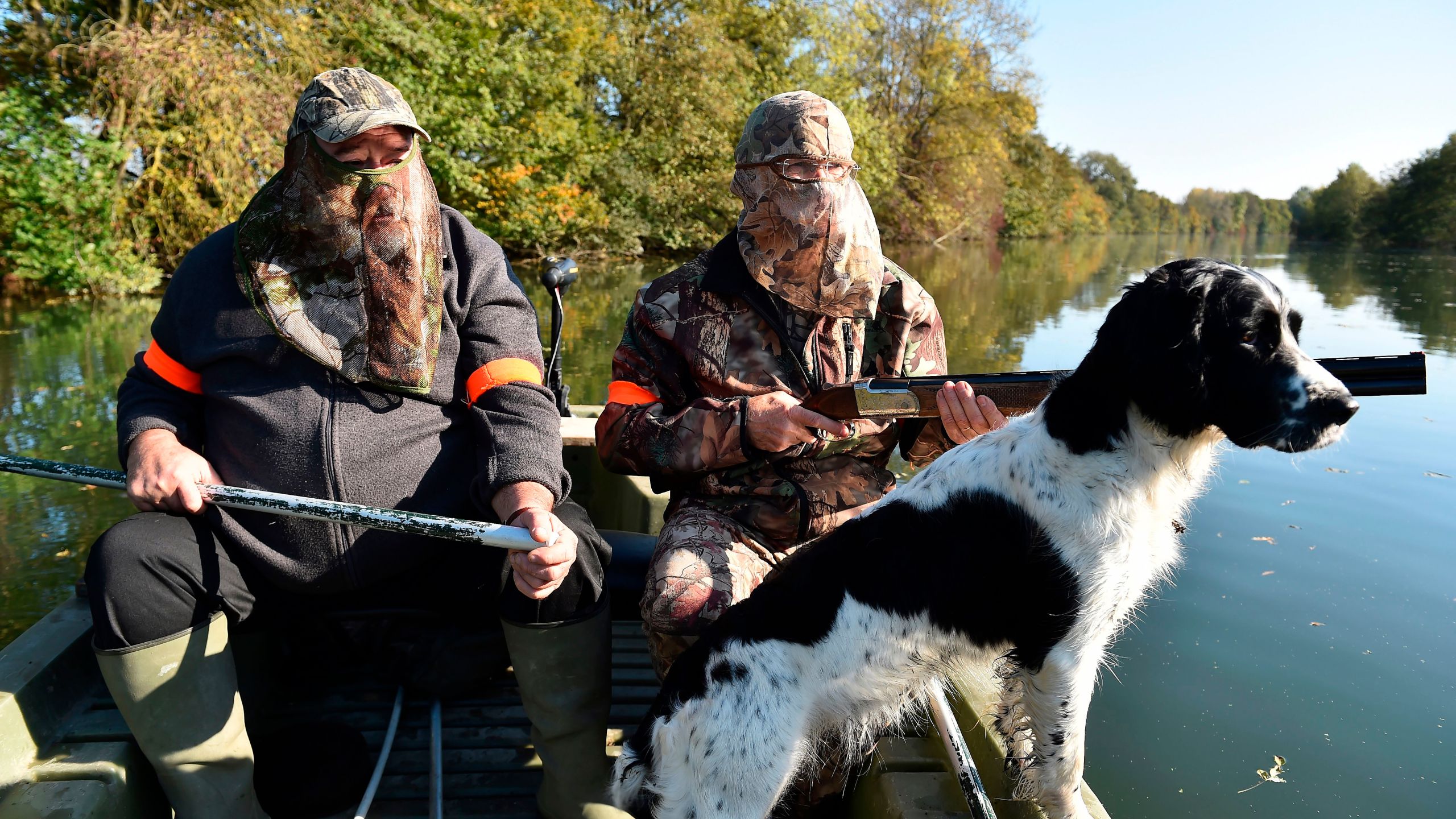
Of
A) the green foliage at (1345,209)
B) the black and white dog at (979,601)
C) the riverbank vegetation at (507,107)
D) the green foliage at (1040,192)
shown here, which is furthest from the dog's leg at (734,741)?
the green foliage at (1345,209)

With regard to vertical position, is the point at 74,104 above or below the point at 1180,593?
above

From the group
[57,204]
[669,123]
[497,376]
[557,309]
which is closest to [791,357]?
[497,376]

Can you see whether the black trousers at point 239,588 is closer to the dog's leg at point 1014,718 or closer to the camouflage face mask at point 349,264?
the camouflage face mask at point 349,264

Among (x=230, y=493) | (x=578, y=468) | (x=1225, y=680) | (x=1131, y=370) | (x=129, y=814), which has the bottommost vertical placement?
(x=1225, y=680)

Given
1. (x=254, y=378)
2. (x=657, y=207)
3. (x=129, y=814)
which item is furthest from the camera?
(x=657, y=207)

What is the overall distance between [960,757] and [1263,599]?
4.44 m

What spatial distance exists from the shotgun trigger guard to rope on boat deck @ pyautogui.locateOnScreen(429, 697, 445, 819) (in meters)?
1.66

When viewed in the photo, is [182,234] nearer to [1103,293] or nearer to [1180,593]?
[1180,593]

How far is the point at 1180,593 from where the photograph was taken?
5.68 meters

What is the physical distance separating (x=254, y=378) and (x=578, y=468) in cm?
210

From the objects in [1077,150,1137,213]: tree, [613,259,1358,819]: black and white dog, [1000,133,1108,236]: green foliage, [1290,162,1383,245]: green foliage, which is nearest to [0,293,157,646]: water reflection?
[613,259,1358,819]: black and white dog

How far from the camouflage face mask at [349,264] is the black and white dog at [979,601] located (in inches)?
49.5

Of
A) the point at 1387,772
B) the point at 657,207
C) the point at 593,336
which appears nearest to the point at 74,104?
the point at 593,336

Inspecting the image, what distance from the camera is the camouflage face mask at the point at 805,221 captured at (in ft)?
9.35
